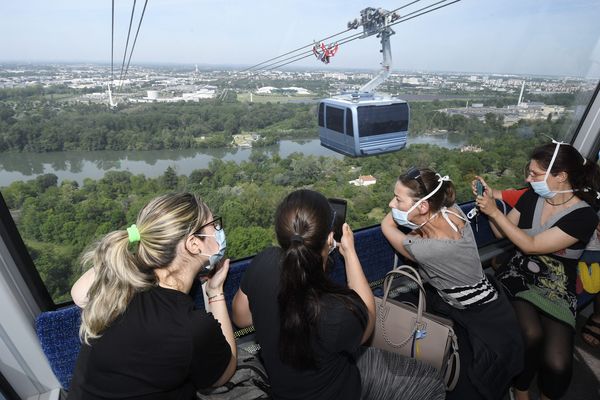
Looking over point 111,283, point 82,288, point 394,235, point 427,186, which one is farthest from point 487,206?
point 82,288

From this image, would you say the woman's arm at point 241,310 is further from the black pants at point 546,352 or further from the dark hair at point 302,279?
the black pants at point 546,352

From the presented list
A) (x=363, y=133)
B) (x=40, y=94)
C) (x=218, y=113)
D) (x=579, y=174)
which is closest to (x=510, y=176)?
(x=579, y=174)

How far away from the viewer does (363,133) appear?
3.45m

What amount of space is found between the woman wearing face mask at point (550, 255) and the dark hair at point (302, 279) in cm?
121

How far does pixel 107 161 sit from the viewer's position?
1.78m

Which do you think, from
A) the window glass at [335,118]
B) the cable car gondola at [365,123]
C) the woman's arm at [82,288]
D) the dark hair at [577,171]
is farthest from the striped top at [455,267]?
the window glass at [335,118]

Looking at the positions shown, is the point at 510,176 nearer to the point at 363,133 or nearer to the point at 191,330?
the point at 363,133

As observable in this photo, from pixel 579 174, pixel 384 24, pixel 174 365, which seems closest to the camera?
pixel 174 365

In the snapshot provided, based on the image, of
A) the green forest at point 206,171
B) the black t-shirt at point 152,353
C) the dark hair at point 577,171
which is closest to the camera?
the black t-shirt at point 152,353

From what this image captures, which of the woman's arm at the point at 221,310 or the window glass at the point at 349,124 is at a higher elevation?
the window glass at the point at 349,124

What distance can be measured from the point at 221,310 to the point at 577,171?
1983mm

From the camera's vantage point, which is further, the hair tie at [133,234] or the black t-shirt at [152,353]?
the hair tie at [133,234]

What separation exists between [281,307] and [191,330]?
28 centimetres

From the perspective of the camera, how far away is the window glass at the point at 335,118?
345 centimetres
